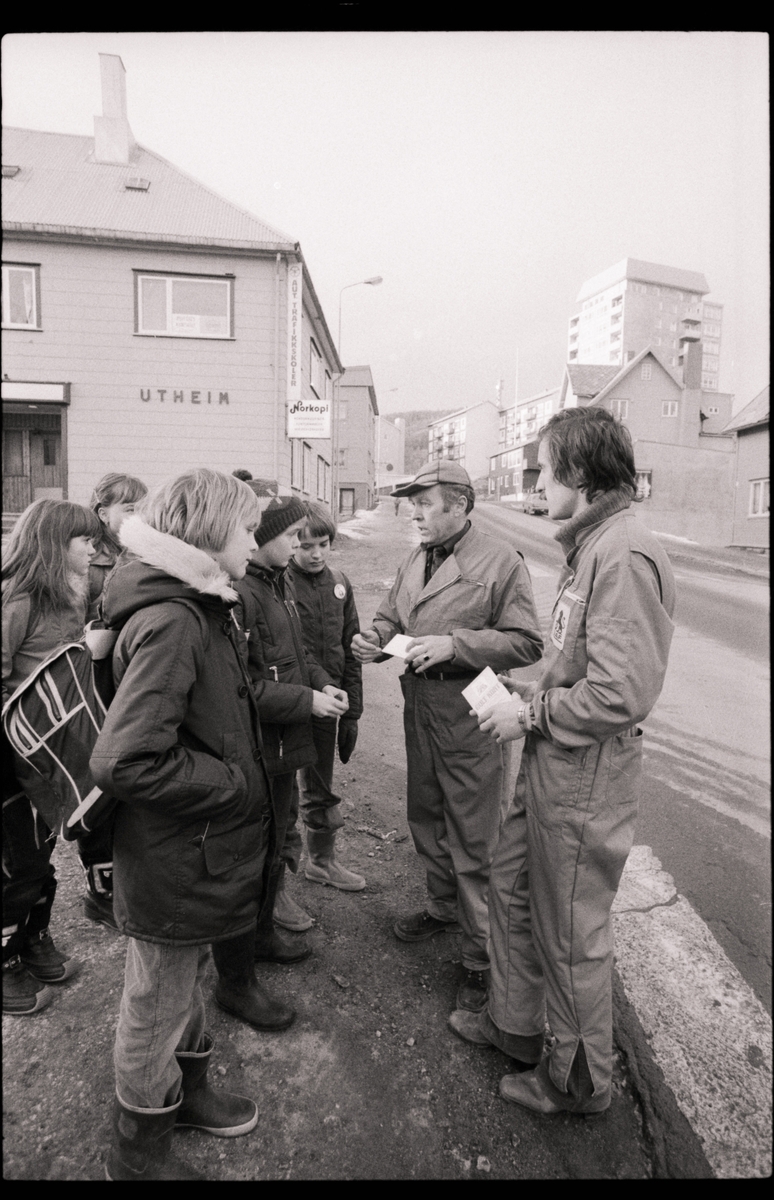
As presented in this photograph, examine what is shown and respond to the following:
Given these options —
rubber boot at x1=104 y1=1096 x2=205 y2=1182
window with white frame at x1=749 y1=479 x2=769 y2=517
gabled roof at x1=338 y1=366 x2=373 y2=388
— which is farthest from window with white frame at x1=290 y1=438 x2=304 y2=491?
gabled roof at x1=338 y1=366 x2=373 y2=388

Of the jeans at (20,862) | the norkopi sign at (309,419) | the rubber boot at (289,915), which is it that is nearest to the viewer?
the jeans at (20,862)

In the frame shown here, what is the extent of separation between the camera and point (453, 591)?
113 inches

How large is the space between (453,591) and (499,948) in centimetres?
137

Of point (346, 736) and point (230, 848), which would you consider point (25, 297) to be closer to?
point (346, 736)

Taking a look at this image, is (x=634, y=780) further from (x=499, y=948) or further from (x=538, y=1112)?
(x=538, y=1112)

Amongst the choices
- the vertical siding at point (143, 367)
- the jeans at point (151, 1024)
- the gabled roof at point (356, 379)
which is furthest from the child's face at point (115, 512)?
the gabled roof at point (356, 379)

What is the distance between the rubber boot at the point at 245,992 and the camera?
94.5 inches

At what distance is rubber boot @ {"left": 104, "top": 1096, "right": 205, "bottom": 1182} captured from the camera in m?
1.79

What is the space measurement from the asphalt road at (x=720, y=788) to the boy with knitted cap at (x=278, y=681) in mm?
1600

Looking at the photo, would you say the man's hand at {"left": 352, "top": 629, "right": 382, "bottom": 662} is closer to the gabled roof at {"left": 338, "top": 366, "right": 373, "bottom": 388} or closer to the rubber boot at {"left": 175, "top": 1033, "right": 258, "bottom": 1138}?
the rubber boot at {"left": 175, "top": 1033, "right": 258, "bottom": 1138}

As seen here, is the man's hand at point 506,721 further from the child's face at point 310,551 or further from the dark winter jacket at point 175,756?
the child's face at point 310,551

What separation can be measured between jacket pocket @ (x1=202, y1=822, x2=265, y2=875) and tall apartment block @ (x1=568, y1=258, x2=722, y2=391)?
165cm

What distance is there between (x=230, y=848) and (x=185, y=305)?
14292 mm

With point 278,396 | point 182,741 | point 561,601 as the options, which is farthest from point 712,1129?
point 278,396
